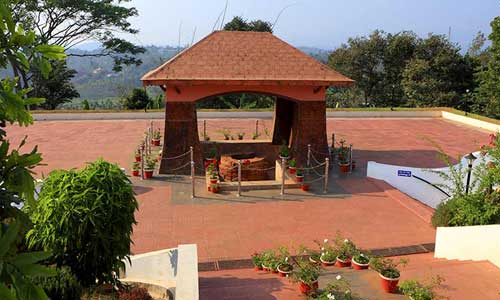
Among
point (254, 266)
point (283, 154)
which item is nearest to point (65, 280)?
point (254, 266)

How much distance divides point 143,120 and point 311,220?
17.0 m

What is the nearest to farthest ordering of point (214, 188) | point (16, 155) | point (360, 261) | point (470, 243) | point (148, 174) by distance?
1. point (16, 155)
2. point (360, 261)
3. point (470, 243)
4. point (214, 188)
5. point (148, 174)

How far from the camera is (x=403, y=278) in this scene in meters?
7.58

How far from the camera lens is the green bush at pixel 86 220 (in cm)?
602

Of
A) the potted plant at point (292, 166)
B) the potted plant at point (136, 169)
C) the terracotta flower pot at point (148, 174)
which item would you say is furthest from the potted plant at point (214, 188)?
the potted plant at point (136, 169)

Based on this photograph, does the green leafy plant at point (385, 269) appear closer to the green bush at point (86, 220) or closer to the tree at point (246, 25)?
the green bush at point (86, 220)

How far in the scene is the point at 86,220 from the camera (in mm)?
6020

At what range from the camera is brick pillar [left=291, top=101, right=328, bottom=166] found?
15.1m

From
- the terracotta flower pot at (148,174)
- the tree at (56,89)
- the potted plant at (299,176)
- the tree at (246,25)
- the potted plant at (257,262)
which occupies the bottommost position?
the potted plant at (257,262)

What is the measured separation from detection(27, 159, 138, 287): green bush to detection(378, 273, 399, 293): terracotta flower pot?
12.7 feet

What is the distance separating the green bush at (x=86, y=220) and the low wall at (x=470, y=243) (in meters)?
6.42

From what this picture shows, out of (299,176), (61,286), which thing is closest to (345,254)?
(61,286)

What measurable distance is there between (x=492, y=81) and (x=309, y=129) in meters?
17.5

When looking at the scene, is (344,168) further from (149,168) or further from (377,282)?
(377,282)
